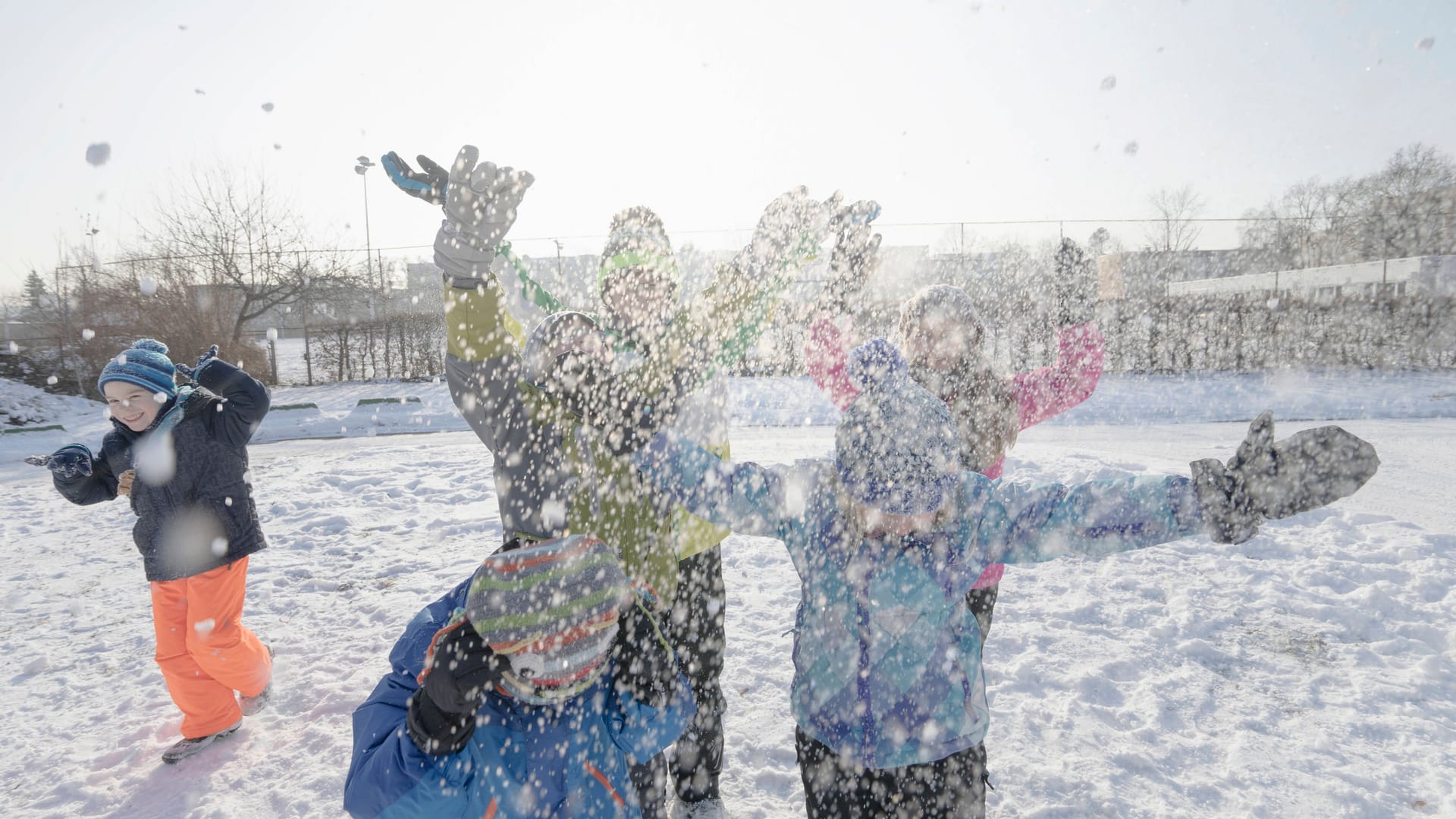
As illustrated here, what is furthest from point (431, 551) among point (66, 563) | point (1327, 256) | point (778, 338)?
point (1327, 256)

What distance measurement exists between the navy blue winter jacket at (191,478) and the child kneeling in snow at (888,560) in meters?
2.15

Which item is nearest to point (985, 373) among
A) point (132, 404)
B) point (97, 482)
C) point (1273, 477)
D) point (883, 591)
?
point (883, 591)

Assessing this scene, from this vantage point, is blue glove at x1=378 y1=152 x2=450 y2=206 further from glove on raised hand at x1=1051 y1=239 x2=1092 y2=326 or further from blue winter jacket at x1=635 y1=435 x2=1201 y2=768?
Result: glove on raised hand at x1=1051 y1=239 x2=1092 y2=326

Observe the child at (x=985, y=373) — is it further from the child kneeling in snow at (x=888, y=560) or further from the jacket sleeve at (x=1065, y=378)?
the child kneeling in snow at (x=888, y=560)

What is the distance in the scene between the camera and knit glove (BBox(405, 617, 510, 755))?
1314 mm

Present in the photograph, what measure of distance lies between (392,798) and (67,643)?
12.6 feet

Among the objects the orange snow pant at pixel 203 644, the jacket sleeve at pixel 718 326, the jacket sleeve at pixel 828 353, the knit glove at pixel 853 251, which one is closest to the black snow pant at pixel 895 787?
the jacket sleeve at pixel 718 326

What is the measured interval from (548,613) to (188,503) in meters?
2.16

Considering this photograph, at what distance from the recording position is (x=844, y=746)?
1.62m

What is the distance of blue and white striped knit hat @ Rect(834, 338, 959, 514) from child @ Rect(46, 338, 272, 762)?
244 cm

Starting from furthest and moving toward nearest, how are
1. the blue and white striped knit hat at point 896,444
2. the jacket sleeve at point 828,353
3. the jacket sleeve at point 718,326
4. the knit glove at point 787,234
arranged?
the jacket sleeve at point 828,353
the knit glove at point 787,234
the jacket sleeve at point 718,326
the blue and white striped knit hat at point 896,444

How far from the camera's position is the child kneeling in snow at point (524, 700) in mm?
1341

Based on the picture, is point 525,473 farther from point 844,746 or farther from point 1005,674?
point 1005,674

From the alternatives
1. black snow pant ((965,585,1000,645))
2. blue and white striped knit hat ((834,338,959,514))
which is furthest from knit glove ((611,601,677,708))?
black snow pant ((965,585,1000,645))
